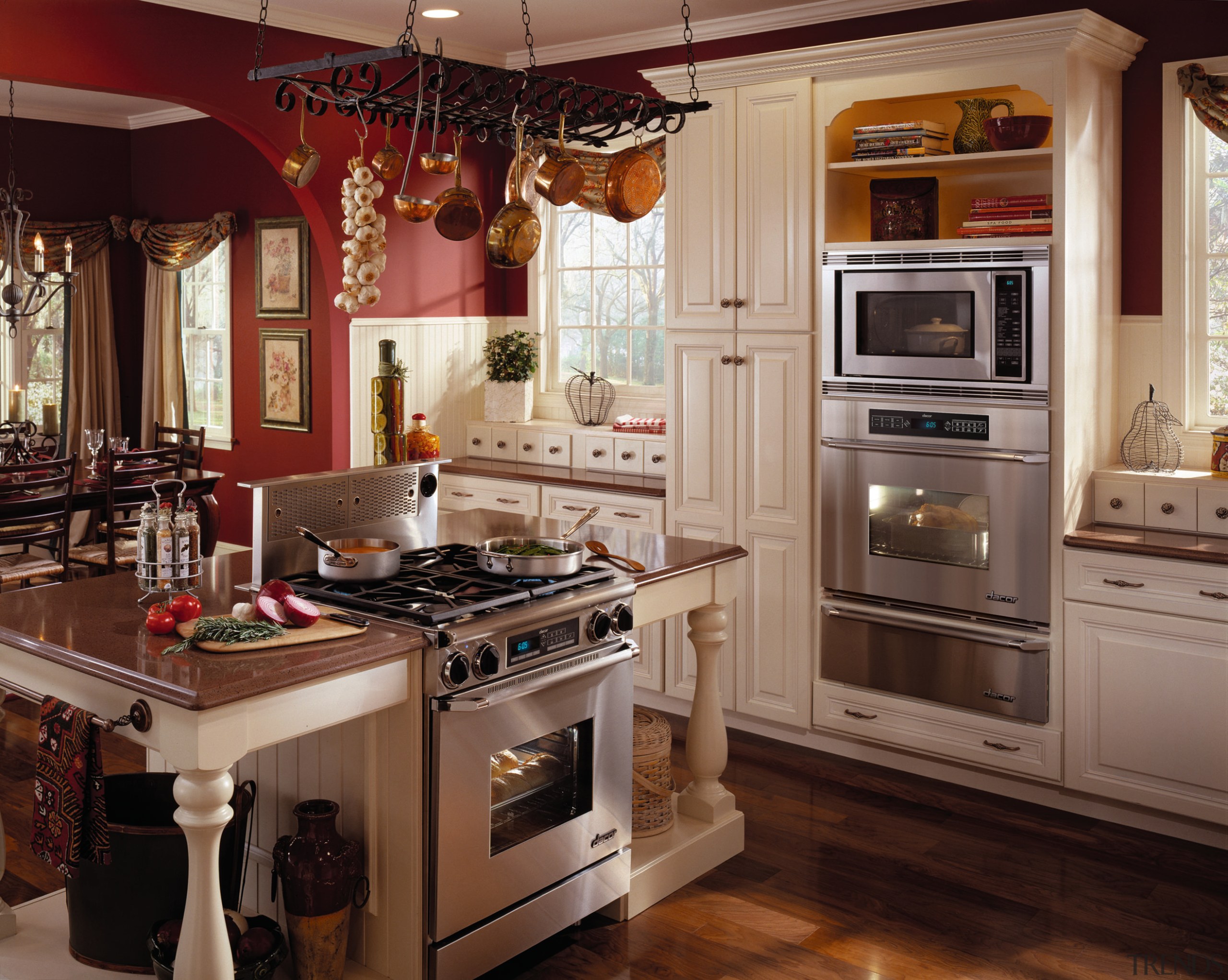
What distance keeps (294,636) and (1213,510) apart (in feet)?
9.21

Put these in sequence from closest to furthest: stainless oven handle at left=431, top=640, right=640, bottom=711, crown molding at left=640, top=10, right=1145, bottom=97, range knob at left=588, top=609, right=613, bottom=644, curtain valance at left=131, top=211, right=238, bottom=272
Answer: stainless oven handle at left=431, top=640, right=640, bottom=711 < range knob at left=588, top=609, right=613, bottom=644 < crown molding at left=640, top=10, right=1145, bottom=97 < curtain valance at left=131, top=211, right=238, bottom=272

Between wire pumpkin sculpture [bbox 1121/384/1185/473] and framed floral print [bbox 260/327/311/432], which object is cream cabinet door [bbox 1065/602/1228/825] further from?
framed floral print [bbox 260/327/311/432]

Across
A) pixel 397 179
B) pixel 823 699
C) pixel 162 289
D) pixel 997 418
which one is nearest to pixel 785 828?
pixel 823 699

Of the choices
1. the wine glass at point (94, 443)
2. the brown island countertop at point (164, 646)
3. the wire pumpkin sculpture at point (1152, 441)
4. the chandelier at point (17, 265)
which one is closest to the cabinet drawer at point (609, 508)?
the brown island countertop at point (164, 646)

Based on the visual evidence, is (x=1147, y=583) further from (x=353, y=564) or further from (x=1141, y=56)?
(x=353, y=564)

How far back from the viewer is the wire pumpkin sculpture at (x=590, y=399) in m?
5.47

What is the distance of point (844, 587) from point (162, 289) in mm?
5138

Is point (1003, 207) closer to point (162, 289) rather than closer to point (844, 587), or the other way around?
point (844, 587)

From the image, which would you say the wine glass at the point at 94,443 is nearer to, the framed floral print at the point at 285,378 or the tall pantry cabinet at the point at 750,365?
the framed floral print at the point at 285,378

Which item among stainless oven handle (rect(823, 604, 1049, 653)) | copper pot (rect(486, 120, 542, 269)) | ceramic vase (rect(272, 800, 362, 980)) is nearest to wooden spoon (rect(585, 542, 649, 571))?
copper pot (rect(486, 120, 542, 269))

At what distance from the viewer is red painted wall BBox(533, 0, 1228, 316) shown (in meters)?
3.72

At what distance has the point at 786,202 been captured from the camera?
4070 mm

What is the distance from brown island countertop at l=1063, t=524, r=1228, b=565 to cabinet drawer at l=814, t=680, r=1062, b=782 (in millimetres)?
627

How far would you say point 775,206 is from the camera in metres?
4.10
